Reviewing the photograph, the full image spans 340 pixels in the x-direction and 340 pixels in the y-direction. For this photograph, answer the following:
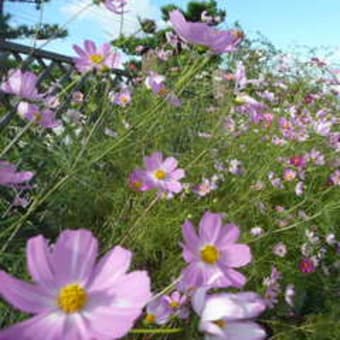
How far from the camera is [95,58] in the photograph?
130cm

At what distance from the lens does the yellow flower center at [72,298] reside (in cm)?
42

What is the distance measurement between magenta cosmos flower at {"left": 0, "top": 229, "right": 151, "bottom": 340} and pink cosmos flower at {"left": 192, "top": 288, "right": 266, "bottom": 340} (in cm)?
8

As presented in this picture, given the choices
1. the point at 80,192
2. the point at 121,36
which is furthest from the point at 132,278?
the point at 80,192

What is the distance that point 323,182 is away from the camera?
9.53 ft

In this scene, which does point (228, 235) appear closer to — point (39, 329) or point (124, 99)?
point (39, 329)

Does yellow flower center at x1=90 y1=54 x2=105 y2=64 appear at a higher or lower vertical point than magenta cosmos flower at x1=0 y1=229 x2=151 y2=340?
higher

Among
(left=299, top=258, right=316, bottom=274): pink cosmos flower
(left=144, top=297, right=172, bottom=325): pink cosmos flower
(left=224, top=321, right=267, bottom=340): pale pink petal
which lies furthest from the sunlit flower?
(left=224, top=321, right=267, bottom=340): pale pink petal

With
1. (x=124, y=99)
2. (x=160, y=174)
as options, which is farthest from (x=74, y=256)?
(x=124, y=99)

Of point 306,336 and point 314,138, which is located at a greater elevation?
point 314,138

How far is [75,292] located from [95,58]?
3.03ft

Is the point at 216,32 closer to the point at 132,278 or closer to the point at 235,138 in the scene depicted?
the point at 132,278

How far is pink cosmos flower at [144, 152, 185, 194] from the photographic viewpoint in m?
1.24

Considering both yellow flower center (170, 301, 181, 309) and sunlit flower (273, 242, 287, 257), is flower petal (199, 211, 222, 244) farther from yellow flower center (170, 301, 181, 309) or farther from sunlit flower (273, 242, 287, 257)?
sunlit flower (273, 242, 287, 257)

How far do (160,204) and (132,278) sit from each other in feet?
5.82
